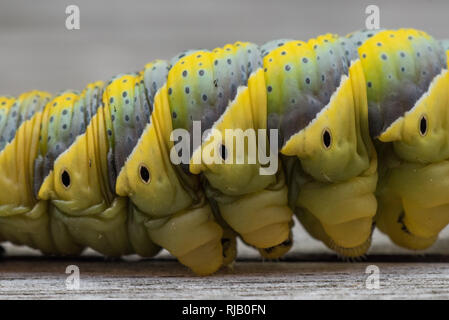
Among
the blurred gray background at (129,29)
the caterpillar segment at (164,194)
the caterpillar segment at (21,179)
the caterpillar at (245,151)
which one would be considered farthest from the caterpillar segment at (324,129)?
the blurred gray background at (129,29)

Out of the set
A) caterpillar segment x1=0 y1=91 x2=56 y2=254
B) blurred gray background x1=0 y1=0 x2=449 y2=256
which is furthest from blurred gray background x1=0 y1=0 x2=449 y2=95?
caterpillar segment x1=0 y1=91 x2=56 y2=254

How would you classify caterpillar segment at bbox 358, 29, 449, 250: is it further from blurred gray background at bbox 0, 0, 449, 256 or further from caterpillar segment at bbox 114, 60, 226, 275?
blurred gray background at bbox 0, 0, 449, 256

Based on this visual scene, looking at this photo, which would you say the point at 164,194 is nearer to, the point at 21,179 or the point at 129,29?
the point at 21,179

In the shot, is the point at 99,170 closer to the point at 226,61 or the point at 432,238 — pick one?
the point at 226,61

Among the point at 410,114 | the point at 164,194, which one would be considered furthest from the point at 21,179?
the point at 410,114

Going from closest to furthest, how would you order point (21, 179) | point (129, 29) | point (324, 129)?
point (324, 129) < point (21, 179) < point (129, 29)
